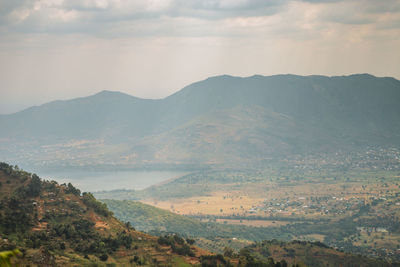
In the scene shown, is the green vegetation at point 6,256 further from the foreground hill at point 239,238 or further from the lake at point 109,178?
the lake at point 109,178

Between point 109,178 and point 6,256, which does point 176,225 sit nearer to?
point 6,256

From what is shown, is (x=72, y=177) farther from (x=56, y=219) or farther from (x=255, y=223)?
(x=56, y=219)

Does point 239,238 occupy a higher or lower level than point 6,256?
lower

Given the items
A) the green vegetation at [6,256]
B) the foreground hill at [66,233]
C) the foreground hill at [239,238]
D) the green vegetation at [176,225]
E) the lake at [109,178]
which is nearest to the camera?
the green vegetation at [6,256]

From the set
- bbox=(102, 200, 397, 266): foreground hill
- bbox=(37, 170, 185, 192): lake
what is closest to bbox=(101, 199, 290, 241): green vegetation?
bbox=(102, 200, 397, 266): foreground hill

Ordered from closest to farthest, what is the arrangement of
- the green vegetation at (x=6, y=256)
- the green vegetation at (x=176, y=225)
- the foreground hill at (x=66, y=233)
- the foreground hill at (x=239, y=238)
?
1. the green vegetation at (x=6, y=256)
2. the foreground hill at (x=66, y=233)
3. the foreground hill at (x=239, y=238)
4. the green vegetation at (x=176, y=225)

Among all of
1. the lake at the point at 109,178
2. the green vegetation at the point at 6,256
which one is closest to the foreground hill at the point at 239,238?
the green vegetation at the point at 6,256

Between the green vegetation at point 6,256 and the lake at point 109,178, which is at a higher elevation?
the green vegetation at point 6,256

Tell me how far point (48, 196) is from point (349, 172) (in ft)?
455

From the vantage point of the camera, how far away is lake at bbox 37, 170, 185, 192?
6644 inches

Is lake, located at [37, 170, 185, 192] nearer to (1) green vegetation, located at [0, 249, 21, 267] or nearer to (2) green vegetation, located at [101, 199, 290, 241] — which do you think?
(2) green vegetation, located at [101, 199, 290, 241]

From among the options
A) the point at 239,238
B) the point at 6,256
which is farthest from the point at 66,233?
the point at 239,238

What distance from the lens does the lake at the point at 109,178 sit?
168750 millimetres

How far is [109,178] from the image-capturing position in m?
188
